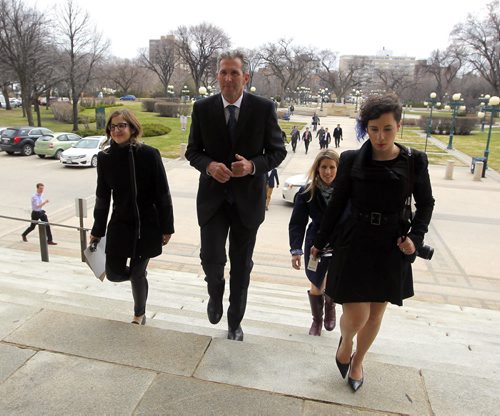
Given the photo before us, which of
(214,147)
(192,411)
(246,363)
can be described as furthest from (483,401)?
(214,147)

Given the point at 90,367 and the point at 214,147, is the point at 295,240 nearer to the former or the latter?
the point at 214,147

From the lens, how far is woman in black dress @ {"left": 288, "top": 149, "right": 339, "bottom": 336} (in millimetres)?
3416

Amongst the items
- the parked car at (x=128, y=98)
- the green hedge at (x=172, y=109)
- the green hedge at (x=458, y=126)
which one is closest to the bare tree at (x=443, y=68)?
the green hedge at (x=458, y=126)

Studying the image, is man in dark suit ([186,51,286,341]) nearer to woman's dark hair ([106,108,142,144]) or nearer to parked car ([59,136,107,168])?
woman's dark hair ([106,108,142,144])

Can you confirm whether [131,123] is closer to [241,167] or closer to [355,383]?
[241,167]

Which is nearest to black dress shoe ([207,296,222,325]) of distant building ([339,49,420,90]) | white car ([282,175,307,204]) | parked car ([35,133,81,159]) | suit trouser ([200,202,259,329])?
suit trouser ([200,202,259,329])

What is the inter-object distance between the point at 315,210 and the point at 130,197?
4.72 feet

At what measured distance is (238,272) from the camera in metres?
3.10

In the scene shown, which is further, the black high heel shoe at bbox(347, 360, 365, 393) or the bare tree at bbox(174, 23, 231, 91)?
the bare tree at bbox(174, 23, 231, 91)

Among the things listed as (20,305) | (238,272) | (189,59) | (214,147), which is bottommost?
(20,305)

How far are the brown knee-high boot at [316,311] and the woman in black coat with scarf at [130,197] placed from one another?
1428mm

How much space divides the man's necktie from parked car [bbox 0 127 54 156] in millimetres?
20823

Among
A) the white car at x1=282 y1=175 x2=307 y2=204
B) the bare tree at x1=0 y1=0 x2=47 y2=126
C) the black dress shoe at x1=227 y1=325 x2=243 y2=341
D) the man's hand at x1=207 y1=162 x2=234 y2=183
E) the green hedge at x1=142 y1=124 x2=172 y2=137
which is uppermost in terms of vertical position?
the bare tree at x1=0 y1=0 x2=47 y2=126

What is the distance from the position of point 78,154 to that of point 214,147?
54.8 ft
